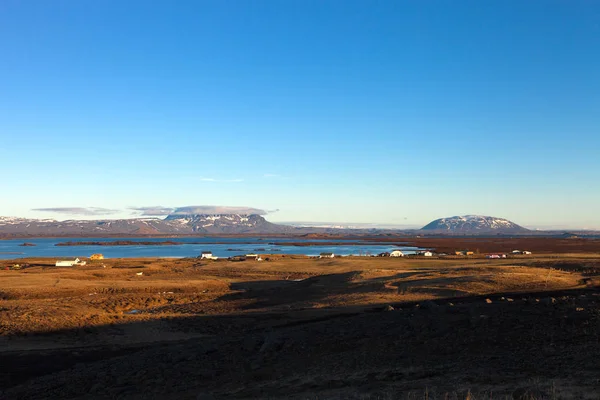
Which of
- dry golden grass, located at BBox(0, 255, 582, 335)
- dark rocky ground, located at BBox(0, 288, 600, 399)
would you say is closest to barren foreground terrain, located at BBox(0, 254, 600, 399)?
dark rocky ground, located at BBox(0, 288, 600, 399)

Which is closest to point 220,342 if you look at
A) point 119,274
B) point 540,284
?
point 540,284

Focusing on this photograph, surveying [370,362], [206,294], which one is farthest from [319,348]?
[206,294]

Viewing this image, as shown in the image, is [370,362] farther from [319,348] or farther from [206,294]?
[206,294]

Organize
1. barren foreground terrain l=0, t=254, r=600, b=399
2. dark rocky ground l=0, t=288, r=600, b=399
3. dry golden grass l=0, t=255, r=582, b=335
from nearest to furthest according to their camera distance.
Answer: dark rocky ground l=0, t=288, r=600, b=399 < barren foreground terrain l=0, t=254, r=600, b=399 < dry golden grass l=0, t=255, r=582, b=335

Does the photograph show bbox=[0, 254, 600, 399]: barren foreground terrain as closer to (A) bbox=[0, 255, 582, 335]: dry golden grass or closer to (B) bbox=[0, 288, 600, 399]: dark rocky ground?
(B) bbox=[0, 288, 600, 399]: dark rocky ground

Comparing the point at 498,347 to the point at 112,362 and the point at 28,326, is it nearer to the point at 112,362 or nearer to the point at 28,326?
the point at 112,362

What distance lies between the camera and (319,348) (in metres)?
17.2

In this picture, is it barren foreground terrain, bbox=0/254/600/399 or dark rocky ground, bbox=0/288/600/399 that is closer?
dark rocky ground, bbox=0/288/600/399

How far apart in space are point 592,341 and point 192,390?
11.9 metres

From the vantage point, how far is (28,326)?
25281 mm

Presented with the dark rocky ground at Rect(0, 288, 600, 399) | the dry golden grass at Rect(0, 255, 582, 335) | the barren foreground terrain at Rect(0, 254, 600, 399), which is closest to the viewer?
the dark rocky ground at Rect(0, 288, 600, 399)

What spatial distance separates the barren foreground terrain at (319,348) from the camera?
11703 mm

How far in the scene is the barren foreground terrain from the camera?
38.4 ft

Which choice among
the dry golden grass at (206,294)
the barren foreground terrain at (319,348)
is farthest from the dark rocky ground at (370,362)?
the dry golden grass at (206,294)
